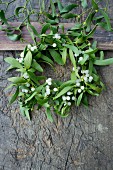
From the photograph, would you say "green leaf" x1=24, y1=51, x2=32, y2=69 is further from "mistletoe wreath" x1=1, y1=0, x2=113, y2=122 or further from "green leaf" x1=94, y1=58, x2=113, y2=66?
"green leaf" x1=94, y1=58, x2=113, y2=66

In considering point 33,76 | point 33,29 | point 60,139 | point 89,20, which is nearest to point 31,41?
point 33,29

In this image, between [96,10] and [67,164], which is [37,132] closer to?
[67,164]

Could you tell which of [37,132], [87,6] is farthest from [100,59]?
[37,132]

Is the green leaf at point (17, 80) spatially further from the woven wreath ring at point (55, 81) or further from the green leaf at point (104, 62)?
the green leaf at point (104, 62)

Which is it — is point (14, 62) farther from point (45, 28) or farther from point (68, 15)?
point (68, 15)

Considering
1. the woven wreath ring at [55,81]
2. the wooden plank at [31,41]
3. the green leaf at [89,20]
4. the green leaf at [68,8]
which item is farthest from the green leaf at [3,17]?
the green leaf at [89,20]
